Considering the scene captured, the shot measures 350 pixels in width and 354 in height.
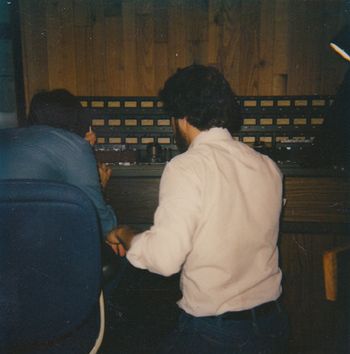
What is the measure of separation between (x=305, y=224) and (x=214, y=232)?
1.31m

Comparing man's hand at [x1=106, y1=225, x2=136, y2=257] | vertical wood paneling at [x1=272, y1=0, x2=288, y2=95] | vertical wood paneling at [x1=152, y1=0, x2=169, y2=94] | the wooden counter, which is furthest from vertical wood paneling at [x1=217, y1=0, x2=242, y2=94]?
man's hand at [x1=106, y1=225, x2=136, y2=257]

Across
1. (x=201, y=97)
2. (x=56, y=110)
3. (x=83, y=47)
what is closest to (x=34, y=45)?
(x=83, y=47)

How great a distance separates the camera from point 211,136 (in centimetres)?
119

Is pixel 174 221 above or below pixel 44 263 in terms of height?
above

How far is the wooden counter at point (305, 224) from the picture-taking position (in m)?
2.21

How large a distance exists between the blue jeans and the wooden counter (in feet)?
3.53

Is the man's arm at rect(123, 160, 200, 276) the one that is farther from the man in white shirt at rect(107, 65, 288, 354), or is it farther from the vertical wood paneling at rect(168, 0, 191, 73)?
the vertical wood paneling at rect(168, 0, 191, 73)

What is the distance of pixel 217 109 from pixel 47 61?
2224 mm

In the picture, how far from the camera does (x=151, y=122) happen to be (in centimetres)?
290

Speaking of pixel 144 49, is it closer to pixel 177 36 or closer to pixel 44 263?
pixel 177 36

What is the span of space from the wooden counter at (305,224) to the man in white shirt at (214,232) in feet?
3.26

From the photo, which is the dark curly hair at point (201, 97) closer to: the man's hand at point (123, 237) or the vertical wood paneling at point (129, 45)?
the man's hand at point (123, 237)

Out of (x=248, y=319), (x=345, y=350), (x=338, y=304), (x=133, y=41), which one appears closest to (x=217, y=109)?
(x=248, y=319)

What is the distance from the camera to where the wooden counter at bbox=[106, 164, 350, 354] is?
7.24 feet
